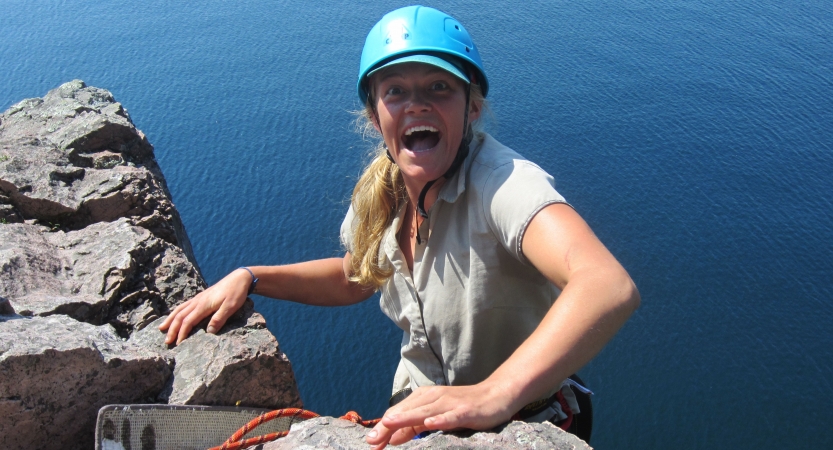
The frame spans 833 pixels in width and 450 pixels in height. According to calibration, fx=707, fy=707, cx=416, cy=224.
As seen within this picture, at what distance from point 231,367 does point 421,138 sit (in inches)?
45.3

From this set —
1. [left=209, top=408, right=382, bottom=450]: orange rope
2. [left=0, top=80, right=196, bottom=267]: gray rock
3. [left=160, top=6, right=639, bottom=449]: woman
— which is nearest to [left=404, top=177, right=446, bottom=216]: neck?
[left=160, top=6, right=639, bottom=449]: woman

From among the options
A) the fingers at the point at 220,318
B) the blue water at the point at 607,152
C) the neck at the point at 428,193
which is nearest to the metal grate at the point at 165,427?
the fingers at the point at 220,318

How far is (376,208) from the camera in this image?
2.87 m

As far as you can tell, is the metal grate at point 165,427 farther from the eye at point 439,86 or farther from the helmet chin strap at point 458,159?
the eye at point 439,86

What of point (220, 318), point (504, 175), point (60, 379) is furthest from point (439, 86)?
point (60, 379)

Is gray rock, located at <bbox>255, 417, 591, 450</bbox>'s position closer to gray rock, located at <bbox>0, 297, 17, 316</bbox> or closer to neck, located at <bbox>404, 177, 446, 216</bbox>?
neck, located at <bbox>404, 177, 446, 216</bbox>

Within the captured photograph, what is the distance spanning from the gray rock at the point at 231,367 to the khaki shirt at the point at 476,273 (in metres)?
0.58

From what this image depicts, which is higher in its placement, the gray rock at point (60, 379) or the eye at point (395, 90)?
the eye at point (395, 90)

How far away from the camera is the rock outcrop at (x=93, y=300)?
2.45 meters

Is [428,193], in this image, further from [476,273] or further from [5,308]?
[5,308]

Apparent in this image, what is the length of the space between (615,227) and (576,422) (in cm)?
2078

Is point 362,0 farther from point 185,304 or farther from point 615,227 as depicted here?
point 185,304

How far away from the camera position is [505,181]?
7.24 feet

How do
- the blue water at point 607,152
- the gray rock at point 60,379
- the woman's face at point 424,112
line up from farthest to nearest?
the blue water at point 607,152, the woman's face at point 424,112, the gray rock at point 60,379
